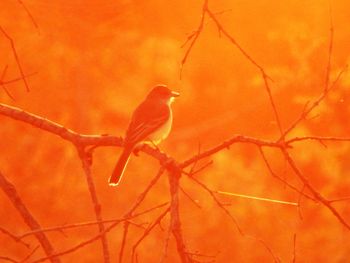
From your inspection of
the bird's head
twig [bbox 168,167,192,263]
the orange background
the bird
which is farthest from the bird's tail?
the orange background

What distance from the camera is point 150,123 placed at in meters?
5.99

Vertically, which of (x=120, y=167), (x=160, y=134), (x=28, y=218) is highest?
(x=160, y=134)

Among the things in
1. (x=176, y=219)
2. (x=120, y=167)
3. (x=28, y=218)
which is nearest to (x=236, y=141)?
(x=176, y=219)

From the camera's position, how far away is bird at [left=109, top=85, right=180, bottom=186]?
540 cm

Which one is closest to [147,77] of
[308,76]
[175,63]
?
[175,63]

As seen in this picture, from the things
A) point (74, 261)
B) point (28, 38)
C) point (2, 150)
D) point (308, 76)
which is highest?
point (28, 38)

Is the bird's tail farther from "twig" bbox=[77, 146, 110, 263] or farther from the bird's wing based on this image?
"twig" bbox=[77, 146, 110, 263]

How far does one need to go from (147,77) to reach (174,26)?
2021 mm

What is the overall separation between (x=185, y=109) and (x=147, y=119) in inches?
534

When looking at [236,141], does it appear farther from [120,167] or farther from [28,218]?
[120,167]

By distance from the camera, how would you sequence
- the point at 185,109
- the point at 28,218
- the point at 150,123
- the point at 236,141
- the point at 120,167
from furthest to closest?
1. the point at 185,109
2. the point at 150,123
3. the point at 120,167
4. the point at 28,218
5. the point at 236,141

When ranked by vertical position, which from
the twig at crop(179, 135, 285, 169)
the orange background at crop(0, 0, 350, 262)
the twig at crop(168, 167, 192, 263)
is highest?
the orange background at crop(0, 0, 350, 262)

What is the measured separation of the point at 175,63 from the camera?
2027cm

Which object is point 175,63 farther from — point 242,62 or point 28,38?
point 28,38
